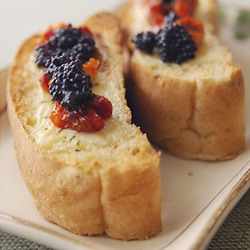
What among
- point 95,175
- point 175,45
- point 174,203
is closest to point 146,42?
point 175,45

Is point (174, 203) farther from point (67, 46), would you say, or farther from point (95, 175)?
point (67, 46)

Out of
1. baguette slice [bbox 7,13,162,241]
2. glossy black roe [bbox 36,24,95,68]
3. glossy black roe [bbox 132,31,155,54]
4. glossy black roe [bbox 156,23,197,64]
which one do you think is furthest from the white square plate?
glossy black roe [bbox 132,31,155,54]

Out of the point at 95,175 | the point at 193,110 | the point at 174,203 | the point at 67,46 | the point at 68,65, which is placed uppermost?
the point at 68,65

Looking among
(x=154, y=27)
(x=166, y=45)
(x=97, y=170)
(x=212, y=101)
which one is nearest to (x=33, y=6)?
(x=154, y=27)

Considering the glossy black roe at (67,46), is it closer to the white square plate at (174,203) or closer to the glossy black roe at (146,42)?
the glossy black roe at (146,42)

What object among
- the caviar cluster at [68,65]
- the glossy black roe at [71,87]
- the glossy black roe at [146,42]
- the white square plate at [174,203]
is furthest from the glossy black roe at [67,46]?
the white square plate at [174,203]

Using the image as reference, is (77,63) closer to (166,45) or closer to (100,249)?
(166,45)

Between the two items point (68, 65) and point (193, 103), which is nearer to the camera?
point (68, 65)
